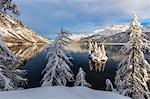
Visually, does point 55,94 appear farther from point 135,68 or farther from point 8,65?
point 135,68

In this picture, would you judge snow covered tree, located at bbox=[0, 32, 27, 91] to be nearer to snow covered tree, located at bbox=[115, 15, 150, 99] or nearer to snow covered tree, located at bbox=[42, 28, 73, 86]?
snow covered tree, located at bbox=[42, 28, 73, 86]

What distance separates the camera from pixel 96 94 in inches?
328

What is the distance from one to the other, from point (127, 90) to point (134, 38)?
4550 millimetres

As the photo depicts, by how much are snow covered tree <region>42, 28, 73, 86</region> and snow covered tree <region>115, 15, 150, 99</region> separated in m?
5.05

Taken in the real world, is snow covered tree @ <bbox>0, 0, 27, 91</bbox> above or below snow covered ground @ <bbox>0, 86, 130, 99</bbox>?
above

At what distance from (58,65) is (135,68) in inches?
265

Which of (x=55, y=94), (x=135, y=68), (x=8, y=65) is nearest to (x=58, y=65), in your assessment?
(x=135, y=68)

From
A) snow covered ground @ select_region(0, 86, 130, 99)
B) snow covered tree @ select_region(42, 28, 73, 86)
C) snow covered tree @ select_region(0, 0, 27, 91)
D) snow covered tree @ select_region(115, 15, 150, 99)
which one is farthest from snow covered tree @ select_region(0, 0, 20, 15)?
snow covered tree @ select_region(115, 15, 150, 99)

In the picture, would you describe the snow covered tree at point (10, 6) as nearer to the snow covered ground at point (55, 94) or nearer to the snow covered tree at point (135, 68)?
the snow covered ground at point (55, 94)

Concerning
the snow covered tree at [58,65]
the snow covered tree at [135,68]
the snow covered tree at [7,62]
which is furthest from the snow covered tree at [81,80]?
the snow covered tree at [7,62]

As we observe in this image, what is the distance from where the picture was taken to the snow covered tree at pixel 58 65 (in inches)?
918

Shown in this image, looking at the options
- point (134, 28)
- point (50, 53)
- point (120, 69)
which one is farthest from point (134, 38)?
point (50, 53)

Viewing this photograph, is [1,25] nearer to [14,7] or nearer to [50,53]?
[14,7]

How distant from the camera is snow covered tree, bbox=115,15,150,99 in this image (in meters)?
24.9
